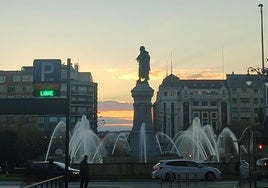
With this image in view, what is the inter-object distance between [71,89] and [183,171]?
124 meters

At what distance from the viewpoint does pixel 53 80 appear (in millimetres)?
20844

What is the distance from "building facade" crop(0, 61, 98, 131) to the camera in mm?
144988

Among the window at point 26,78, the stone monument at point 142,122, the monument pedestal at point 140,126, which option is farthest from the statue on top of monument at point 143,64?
the window at point 26,78

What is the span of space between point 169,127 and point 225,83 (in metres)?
23.2

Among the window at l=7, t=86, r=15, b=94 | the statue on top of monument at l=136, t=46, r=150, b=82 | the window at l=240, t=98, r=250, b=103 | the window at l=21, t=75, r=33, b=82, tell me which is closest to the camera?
the statue on top of monument at l=136, t=46, r=150, b=82

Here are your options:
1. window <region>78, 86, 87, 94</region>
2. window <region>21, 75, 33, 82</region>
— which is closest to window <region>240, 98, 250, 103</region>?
window <region>78, 86, 87, 94</region>

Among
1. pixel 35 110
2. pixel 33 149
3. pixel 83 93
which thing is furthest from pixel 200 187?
pixel 83 93

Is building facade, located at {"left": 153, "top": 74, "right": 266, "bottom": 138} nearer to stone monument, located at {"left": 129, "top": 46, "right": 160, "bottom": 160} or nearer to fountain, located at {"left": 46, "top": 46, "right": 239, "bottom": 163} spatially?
fountain, located at {"left": 46, "top": 46, "right": 239, "bottom": 163}

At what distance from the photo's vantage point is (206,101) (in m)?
172

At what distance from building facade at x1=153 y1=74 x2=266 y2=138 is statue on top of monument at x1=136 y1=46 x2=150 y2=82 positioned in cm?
10788

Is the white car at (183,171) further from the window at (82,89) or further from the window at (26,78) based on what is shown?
the window at (82,89)

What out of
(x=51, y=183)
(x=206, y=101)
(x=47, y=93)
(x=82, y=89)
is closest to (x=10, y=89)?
(x=82, y=89)

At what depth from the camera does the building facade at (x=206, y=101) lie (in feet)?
544

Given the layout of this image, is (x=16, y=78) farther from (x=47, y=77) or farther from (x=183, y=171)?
(x=47, y=77)
